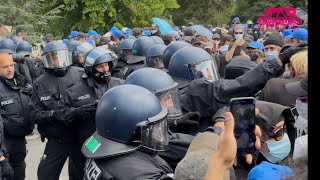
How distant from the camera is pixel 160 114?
2.68 m

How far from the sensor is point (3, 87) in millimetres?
5695

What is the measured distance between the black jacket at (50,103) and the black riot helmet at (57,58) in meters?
0.09

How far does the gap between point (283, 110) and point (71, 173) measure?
3.43m

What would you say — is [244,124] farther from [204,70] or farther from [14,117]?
[14,117]

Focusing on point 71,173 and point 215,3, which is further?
point 215,3

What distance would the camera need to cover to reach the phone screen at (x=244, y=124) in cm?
211

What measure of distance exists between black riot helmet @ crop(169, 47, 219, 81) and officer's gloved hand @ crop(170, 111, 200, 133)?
0.56 metres

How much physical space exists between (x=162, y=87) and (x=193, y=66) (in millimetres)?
575

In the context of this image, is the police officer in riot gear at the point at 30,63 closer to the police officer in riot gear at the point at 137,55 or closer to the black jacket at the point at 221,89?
the police officer in riot gear at the point at 137,55

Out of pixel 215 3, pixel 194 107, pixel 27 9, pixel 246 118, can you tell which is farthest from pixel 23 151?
pixel 215 3

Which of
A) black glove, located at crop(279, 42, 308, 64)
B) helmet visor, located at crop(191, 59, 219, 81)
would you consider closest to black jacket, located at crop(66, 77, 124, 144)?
helmet visor, located at crop(191, 59, 219, 81)

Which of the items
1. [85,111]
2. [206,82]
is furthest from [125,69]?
[206,82]

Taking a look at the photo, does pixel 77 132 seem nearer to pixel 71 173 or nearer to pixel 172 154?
pixel 71 173

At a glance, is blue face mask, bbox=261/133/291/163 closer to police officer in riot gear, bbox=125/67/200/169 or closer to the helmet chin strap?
police officer in riot gear, bbox=125/67/200/169
